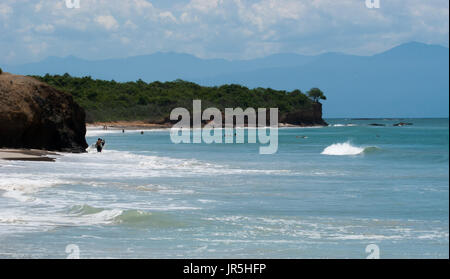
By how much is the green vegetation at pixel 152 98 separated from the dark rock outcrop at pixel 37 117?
3868 inches

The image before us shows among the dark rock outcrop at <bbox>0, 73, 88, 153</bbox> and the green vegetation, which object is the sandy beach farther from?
the dark rock outcrop at <bbox>0, 73, 88, 153</bbox>

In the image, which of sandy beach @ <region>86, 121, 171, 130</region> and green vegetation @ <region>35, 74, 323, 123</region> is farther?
green vegetation @ <region>35, 74, 323, 123</region>

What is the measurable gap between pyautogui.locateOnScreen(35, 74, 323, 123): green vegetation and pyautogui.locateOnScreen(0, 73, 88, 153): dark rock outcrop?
322 ft

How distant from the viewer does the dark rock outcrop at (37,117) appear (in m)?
33.7

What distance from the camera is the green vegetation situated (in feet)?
504

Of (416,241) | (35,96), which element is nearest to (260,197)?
(416,241)

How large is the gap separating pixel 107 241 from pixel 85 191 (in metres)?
7.55

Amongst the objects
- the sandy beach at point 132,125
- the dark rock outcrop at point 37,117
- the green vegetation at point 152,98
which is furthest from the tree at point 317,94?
the dark rock outcrop at point 37,117

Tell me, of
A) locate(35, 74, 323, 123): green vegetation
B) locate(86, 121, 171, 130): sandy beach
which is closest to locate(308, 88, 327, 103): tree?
locate(35, 74, 323, 123): green vegetation

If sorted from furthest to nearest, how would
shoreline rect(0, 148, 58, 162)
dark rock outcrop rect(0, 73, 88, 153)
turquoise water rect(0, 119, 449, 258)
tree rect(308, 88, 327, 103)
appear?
tree rect(308, 88, 327, 103) → dark rock outcrop rect(0, 73, 88, 153) → shoreline rect(0, 148, 58, 162) → turquoise water rect(0, 119, 449, 258)

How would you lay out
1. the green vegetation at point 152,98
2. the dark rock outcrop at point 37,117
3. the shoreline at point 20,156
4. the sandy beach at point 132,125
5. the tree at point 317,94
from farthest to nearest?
the tree at point 317,94
the green vegetation at point 152,98
the sandy beach at point 132,125
the dark rock outcrop at point 37,117
the shoreline at point 20,156

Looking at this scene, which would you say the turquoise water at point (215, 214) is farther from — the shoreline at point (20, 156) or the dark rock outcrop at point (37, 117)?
the dark rock outcrop at point (37, 117)

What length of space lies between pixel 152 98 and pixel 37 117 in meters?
133
